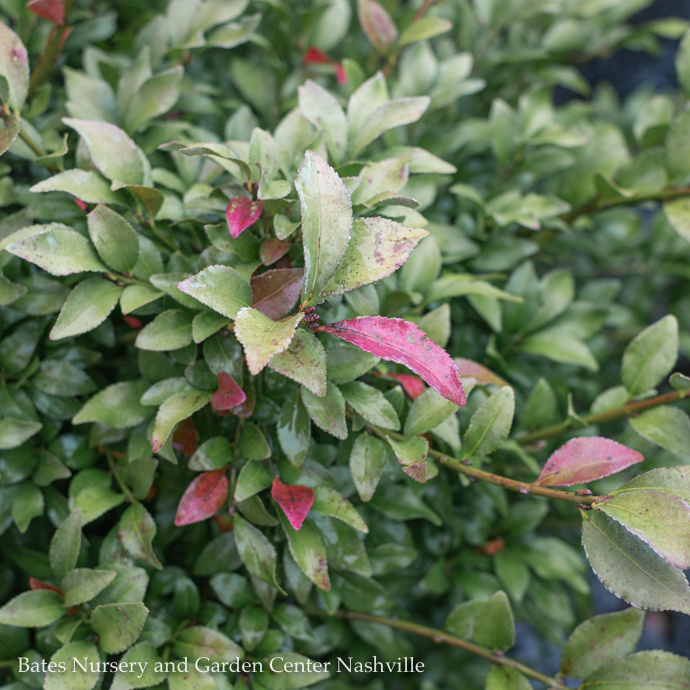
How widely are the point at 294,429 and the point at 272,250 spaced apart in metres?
0.21

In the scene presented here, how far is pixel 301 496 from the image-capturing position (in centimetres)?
75

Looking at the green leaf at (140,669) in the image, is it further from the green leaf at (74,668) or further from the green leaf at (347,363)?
the green leaf at (347,363)

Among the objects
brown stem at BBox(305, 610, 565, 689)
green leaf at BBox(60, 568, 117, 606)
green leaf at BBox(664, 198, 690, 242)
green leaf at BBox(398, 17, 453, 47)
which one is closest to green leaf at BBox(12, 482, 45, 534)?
green leaf at BBox(60, 568, 117, 606)

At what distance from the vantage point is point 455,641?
92 centimetres

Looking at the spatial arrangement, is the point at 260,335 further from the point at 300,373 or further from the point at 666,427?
the point at 666,427

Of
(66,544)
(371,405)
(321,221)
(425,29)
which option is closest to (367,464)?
(371,405)

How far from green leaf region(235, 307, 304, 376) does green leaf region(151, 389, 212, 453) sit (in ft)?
0.60

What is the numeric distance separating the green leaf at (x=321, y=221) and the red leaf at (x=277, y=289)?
7cm

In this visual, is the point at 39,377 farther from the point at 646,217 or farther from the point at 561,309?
the point at 646,217

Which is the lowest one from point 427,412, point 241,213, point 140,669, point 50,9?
point 140,669

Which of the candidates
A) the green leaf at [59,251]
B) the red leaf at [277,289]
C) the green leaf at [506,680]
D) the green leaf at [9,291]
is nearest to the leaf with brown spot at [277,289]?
the red leaf at [277,289]

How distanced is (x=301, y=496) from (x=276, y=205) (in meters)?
0.34

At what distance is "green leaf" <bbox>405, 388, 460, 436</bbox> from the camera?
29.3 inches

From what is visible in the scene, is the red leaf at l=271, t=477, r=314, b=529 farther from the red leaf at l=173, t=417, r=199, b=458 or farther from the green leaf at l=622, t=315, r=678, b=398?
the green leaf at l=622, t=315, r=678, b=398
